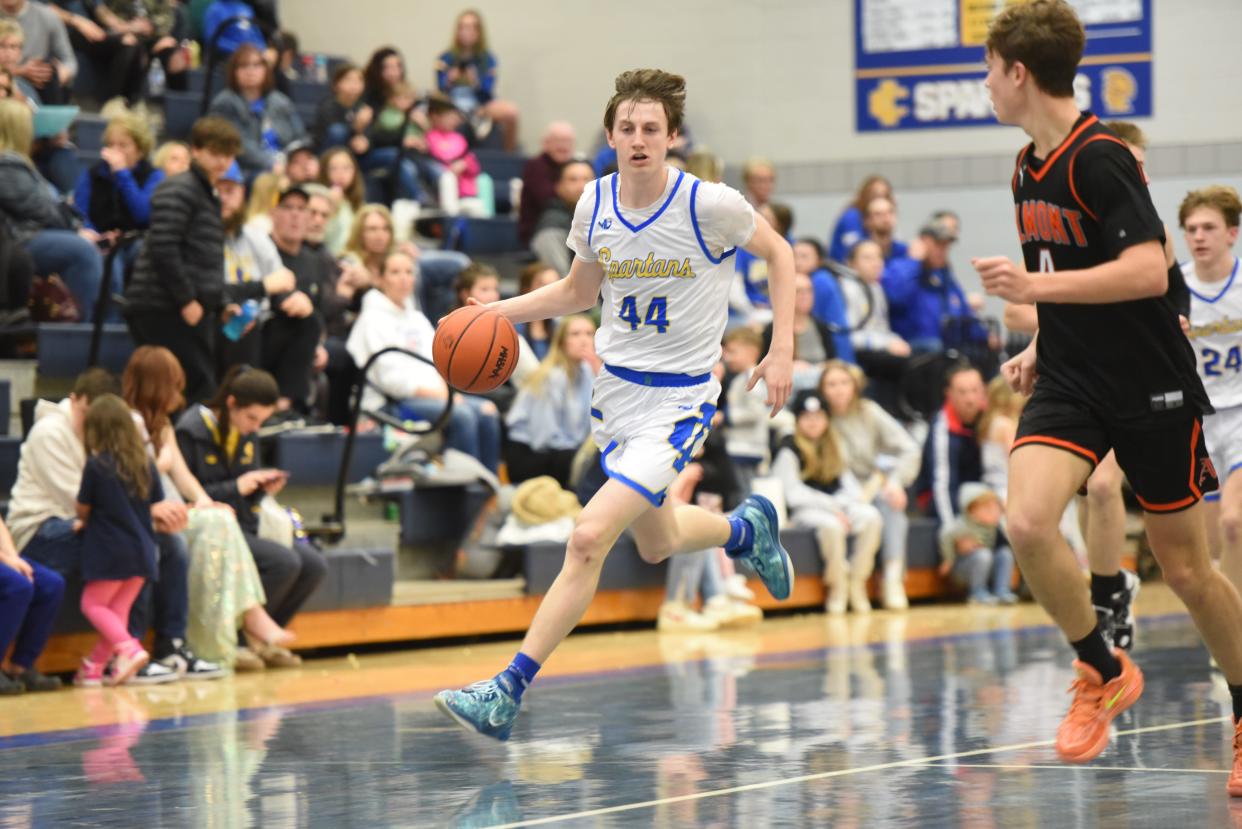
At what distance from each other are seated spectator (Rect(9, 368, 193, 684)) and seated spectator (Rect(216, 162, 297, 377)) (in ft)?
4.71

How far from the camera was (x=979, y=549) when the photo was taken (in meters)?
13.0

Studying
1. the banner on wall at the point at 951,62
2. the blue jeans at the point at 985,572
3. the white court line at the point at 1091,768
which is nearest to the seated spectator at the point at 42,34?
the blue jeans at the point at 985,572

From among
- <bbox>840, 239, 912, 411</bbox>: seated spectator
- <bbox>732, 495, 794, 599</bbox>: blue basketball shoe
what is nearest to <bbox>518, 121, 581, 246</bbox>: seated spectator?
<bbox>840, 239, 912, 411</bbox>: seated spectator

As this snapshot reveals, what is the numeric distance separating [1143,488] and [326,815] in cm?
231

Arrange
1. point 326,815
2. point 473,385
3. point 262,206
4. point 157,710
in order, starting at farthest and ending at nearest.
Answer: point 262,206 → point 157,710 → point 473,385 → point 326,815

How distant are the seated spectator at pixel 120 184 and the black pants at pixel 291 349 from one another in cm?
102

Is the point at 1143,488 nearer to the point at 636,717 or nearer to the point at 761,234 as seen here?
the point at 761,234

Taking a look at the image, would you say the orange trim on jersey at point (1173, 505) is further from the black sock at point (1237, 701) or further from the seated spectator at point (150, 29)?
the seated spectator at point (150, 29)

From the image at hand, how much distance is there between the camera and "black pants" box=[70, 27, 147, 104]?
14023 millimetres

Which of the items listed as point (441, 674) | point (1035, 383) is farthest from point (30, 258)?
point (1035, 383)

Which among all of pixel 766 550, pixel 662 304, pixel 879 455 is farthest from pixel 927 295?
pixel 662 304

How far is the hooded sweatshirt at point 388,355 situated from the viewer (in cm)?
1098

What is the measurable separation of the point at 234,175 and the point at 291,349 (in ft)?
5.22

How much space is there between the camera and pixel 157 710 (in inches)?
298
